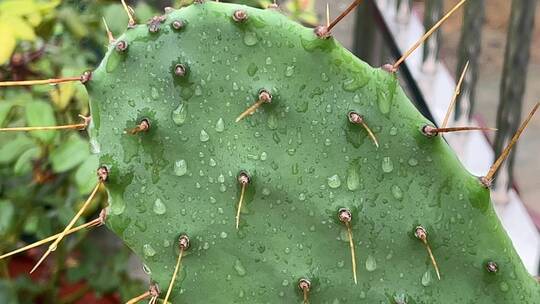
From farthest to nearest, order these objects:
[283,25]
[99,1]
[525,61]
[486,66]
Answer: [486,66] < [99,1] < [525,61] < [283,25]

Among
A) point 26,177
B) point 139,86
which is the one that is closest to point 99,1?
point 26,177

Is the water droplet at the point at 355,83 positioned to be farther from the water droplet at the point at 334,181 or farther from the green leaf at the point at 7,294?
the green leaf at the point at 7,294

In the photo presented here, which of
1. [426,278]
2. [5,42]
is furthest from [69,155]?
[426,278]

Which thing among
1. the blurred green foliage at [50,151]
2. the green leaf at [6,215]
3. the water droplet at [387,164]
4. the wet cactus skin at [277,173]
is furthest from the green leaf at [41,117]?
the water droplet at [387,164]

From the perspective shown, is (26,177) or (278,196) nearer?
(278,196)

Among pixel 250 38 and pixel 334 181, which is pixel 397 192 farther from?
pixel 250 38

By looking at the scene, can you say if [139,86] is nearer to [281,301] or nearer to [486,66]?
[281,301]

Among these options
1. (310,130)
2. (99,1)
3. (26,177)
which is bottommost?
(26,177)
